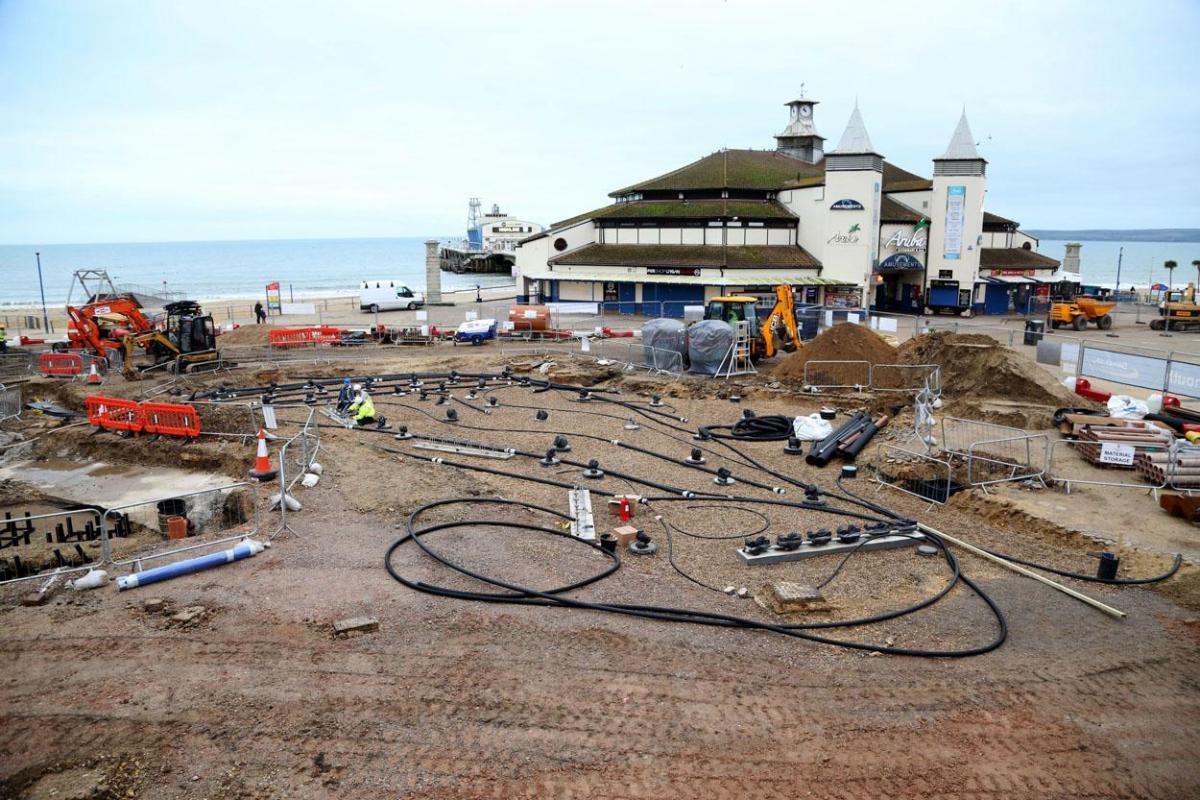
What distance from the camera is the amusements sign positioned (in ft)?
151

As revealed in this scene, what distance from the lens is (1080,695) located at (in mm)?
7688

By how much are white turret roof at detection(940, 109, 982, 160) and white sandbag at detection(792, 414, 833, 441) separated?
3559 centimetres

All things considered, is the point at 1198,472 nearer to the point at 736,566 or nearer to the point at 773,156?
the point at 736,566

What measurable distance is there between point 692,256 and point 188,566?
4076 centimetres

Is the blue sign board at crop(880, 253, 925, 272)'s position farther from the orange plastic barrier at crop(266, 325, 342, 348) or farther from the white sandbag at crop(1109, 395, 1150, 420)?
the orange plastic barrier at crop(266, 325, 342, 348)

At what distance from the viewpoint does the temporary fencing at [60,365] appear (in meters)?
28.4

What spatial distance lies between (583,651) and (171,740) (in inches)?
156

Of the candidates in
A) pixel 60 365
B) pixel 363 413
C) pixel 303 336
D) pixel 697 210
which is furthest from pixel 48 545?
pixel 697 210

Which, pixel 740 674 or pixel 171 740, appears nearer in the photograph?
pixel 171 740

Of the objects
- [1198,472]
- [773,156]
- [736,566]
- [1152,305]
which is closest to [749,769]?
[736,566]

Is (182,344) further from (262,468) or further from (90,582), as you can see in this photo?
(90,582)

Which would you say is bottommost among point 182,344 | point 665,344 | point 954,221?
point 182,344

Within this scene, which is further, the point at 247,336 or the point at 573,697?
the point at 247,336

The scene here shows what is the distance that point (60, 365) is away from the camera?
94.1 feet
